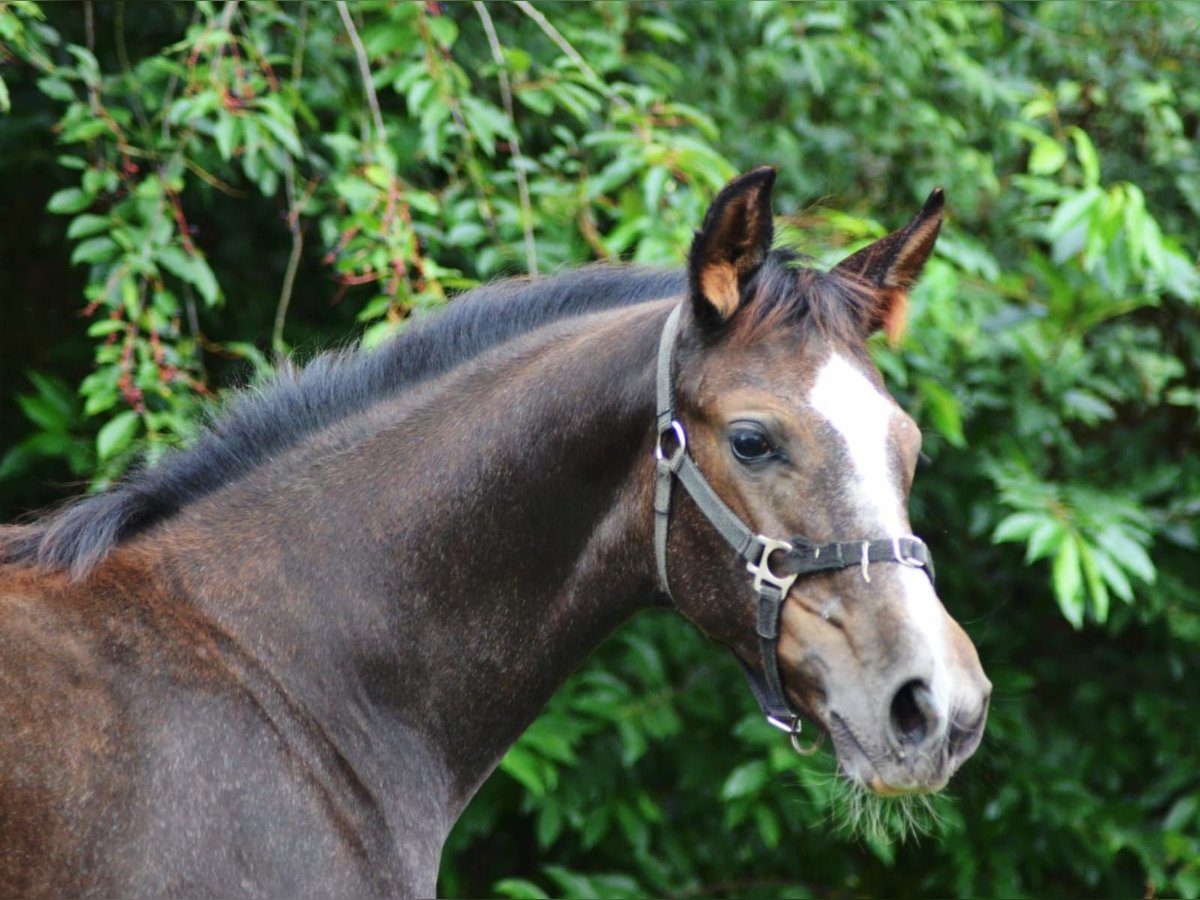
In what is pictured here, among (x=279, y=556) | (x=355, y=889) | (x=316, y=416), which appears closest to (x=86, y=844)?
(x=355, y=889)

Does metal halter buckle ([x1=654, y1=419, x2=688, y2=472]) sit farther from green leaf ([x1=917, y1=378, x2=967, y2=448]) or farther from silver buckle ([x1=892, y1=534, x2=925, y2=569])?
green leaf ([x1=917, y1=378, x2=967, y2=448])

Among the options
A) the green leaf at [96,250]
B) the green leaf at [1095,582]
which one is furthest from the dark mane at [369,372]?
the green leaf at [1095,582]

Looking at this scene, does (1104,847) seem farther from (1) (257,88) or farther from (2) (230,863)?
(1) (257,88)

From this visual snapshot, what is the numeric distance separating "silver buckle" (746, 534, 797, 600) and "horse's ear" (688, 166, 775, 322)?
16.5 inches

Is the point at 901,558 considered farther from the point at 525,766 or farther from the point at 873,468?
the point at 525,766

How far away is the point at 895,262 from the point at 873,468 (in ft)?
1.86

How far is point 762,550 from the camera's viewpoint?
2.16 m

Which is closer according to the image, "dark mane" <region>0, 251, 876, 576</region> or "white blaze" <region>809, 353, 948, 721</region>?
"white blaze" <region>809, 353, 948, 721</region>

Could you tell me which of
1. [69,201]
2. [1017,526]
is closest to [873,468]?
[1017,526]

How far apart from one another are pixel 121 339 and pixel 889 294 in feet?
8.01

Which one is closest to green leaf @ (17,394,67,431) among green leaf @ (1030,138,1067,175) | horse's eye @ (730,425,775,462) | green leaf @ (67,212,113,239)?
green leaf @ (67,212,113,239)

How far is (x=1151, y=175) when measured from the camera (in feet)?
17.0

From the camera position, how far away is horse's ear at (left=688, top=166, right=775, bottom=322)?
2.22 metres

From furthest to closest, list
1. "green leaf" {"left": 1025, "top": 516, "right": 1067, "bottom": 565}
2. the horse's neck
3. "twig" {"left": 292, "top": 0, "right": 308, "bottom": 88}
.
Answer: "twig" {"left": 292, "top": 0, "right": 308, "bottom": 88}
"green leaf" {"left": 1025, "top": 516, "right": 1067, "bottom": 565}
the horse's neck
